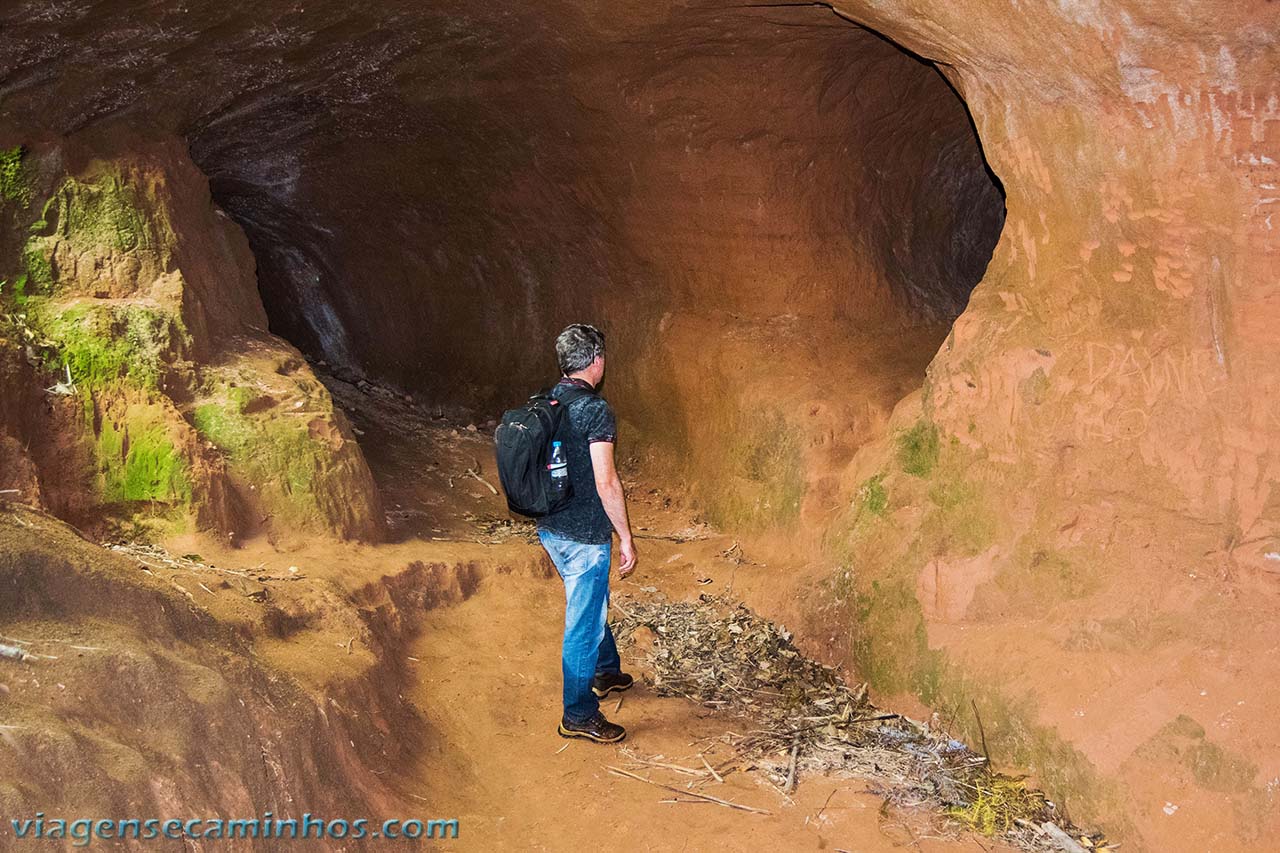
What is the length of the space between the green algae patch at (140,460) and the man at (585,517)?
225 cm

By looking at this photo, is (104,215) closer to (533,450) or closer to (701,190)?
(533,450)

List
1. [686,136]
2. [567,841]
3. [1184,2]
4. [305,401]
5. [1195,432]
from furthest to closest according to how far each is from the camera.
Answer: [686,136]
[305,401]
[1195,432]
[567,841]
[1184,2]

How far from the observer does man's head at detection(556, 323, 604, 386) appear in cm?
509

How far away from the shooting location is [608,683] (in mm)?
5871

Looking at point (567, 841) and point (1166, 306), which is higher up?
point (1166, 306)

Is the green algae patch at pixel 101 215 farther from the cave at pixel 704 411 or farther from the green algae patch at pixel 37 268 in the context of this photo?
the green algae patch at pixel 37 268

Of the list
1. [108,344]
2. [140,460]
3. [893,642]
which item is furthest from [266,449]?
[893,642]

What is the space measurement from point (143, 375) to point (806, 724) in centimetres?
398

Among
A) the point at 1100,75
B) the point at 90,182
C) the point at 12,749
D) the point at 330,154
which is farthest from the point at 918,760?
the point at 330,154

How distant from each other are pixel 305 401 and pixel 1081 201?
438 cm

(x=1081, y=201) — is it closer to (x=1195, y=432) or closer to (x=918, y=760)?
(x=1195, y=432)

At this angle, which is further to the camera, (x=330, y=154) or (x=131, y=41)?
(x=330, y=154)

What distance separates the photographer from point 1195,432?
502cm

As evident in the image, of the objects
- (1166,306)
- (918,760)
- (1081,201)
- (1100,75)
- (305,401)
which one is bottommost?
(918,760)
